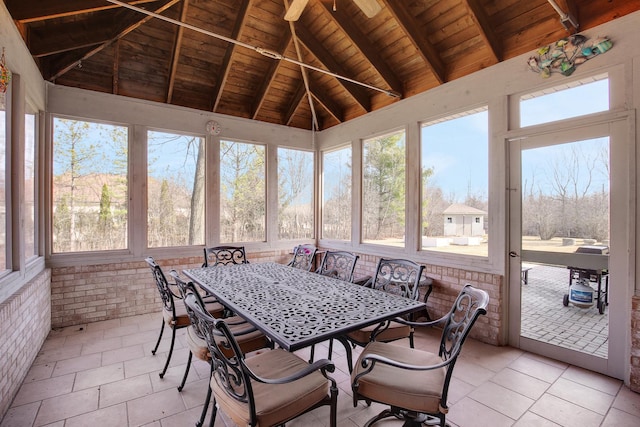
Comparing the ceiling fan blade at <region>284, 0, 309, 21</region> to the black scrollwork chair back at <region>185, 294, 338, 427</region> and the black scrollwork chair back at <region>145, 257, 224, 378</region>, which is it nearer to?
the black scrollwork chair back at <region>185, 294, 338, 427</region>

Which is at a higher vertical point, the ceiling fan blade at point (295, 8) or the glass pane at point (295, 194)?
the ceiling fan blade at point (295, 8)

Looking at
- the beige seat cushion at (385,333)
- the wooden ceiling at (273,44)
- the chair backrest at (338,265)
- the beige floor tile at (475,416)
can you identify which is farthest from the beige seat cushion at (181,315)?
the wooden ceiling at (273,44)

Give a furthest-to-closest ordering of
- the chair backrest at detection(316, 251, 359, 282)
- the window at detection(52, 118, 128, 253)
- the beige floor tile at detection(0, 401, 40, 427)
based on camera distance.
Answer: the window at detection(52, 118, 128, 253), the chair backrest at detection(316, 251, 359, 282), the beige floor tile at detection(0, 401, 40, 427)

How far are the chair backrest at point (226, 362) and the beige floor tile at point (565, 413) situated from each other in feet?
A: 6.89

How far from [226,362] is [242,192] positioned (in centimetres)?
389

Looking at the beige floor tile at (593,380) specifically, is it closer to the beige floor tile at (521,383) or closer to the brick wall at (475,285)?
the beige floor tile at (521,383)

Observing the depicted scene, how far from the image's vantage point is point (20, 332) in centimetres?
261

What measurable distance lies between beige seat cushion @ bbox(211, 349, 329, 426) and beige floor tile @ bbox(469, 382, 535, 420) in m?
1.43

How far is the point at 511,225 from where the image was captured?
10.8 ft

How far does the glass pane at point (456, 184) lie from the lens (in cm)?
357

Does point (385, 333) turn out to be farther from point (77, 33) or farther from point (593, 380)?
point (77, 33)

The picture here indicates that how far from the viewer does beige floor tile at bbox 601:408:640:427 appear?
6.89 feet

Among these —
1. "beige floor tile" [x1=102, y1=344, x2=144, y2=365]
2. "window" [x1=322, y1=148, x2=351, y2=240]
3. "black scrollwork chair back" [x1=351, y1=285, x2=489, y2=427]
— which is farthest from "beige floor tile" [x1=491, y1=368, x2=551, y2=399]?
"beige floor tile" [x1=102, y1=344, x2=144, y2=365]

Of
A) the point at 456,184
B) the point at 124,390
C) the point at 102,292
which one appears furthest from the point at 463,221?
the point at 102,292
